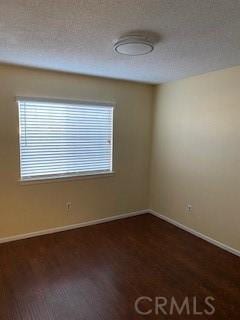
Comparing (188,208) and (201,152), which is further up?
(201,152)

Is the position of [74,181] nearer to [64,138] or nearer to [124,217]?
[64,138]

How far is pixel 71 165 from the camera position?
152 inches

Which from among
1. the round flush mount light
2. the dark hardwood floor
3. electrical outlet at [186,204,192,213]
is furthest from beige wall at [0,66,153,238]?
the round flush mount light

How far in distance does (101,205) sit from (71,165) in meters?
0.90

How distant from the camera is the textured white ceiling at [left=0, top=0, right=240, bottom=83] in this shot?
65.6 inches

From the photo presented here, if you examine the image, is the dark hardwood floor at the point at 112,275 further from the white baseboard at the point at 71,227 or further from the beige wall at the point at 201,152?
the beige wall at the point at 201,152

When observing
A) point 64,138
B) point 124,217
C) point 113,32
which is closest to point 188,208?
point 124,217

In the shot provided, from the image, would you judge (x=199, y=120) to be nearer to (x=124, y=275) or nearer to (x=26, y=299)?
(x=124, y=275)

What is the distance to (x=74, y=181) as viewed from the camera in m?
3.89

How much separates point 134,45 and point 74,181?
233 cm

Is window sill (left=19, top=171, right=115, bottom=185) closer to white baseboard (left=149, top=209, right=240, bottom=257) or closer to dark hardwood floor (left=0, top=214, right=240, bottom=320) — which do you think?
dark hardwood floor (left=0, top=214, right=240, bottom=320)

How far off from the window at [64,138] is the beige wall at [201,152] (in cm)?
99

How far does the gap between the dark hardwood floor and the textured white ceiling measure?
2426 millimetres

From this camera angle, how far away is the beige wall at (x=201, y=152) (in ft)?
10.5
